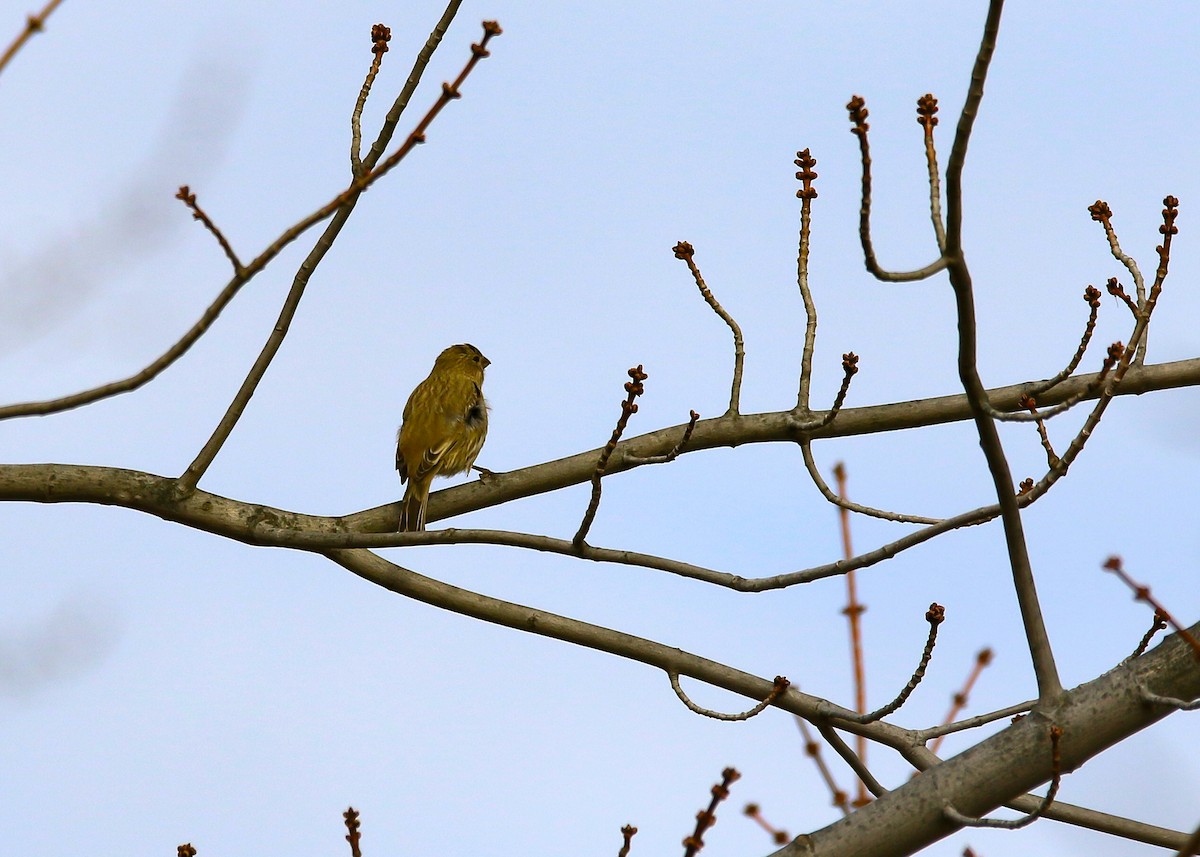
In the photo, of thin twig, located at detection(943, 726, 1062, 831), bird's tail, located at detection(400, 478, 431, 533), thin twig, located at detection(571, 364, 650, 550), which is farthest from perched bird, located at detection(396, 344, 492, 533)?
thin twig, located at detection(943, 726, 1062, 831)

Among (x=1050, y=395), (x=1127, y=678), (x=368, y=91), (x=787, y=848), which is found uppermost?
(x=368, y=91)

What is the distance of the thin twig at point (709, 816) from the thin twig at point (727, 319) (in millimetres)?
2799

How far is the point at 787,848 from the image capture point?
4031 mm

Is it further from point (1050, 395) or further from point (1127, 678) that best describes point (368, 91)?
point (1127, 678)

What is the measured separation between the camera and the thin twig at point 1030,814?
4031 millimetres

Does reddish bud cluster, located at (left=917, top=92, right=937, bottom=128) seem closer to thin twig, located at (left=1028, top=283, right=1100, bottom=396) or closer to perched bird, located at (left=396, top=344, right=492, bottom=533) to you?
thin twig, located at (left=1028, top=283, right=1100, bottom=396)

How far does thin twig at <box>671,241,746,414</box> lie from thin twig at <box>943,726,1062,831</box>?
2.48 metres

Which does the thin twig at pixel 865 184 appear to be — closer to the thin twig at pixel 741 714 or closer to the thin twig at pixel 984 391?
the thin twig at pixel 984 391

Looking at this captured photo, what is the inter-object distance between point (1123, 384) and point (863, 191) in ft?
9.17

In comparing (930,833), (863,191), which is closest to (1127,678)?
(930,833)

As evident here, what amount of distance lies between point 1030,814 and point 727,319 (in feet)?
9.62

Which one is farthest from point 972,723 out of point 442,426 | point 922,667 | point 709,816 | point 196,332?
point 442,426

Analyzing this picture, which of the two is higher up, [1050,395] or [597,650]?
[1050,395]

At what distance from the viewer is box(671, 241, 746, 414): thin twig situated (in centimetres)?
614
